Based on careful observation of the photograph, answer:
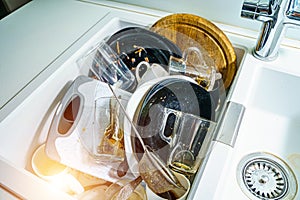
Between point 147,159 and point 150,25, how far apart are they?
1.47 feet

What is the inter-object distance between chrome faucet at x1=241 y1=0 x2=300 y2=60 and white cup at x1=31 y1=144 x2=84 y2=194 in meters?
0.56

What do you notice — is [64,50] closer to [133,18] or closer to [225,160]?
[133,18]

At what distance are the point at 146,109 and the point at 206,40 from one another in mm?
278

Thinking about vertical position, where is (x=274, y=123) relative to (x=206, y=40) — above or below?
below

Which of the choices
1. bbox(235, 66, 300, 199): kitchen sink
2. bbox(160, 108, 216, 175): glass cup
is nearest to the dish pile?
bbox(160, 108, 216, 175): glass cup

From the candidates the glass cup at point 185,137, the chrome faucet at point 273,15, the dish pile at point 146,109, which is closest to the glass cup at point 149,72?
the dish pile at point 146,109

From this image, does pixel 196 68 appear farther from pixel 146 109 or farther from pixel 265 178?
pixel 265 178

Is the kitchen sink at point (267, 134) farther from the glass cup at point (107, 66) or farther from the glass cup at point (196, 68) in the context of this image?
the glass cup at point (107, 66)

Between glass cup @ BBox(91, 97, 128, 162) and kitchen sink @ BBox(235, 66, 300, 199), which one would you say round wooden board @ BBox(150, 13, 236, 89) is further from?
glass cup @ BBox(91, 97, 128, 162)

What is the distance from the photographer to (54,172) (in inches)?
24.3

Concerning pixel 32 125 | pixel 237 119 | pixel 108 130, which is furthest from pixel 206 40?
pixel 32 125

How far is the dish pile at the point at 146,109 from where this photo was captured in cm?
57

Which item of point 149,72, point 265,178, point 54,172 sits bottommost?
point 265,178

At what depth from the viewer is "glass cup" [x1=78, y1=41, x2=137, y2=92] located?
27.2 inches
